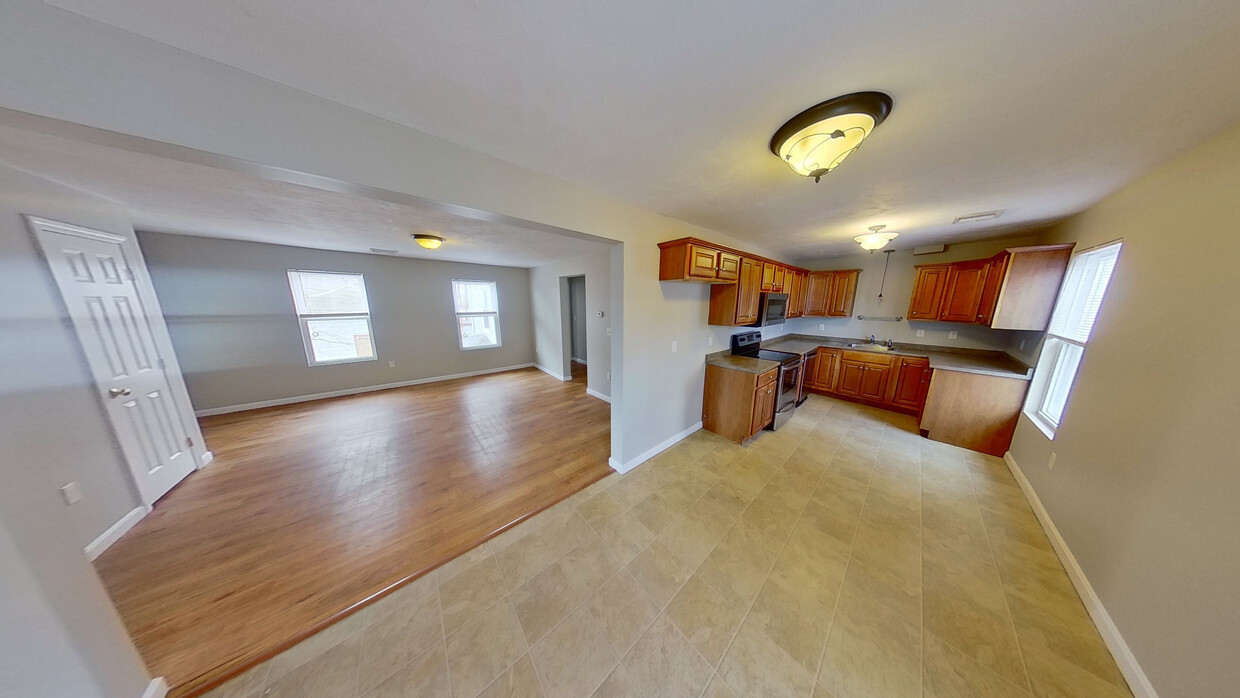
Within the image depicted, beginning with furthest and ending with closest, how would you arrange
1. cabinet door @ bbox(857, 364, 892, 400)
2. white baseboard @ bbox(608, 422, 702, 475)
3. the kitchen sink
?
the kitchen sink
cabinet door @ bbox(857, 364, 892, 400)
white baseboard @ bbox(608, 422, 702, 475)

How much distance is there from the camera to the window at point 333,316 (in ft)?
14.4

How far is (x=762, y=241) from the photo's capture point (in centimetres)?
365

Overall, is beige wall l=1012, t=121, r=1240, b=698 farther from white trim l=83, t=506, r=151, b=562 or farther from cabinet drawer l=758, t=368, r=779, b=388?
white trim l=83, t=506, r=151, b=562

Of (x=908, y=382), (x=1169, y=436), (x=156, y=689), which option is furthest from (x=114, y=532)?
(x=908, y=382)

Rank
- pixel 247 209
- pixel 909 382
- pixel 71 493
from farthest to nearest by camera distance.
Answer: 1. pixel 909 382
2. pixel 247 209
3. pixel 71 493

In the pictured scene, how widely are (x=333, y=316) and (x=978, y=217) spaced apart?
7.97m

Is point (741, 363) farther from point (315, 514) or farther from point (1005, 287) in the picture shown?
A: point (315, 514)

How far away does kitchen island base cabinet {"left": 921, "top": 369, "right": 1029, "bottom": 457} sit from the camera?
2959 mm

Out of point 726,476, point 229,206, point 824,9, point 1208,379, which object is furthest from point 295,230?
point 1208,379

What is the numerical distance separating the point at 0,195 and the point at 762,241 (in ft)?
18.3

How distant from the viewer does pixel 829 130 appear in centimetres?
128

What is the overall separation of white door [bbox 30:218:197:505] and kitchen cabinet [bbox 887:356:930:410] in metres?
7.58

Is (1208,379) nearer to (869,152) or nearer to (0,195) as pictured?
(869,152)

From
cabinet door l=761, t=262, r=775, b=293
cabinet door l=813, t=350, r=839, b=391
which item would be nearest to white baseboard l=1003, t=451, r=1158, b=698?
cabinet door l=813, t=350, r=839, b=391
